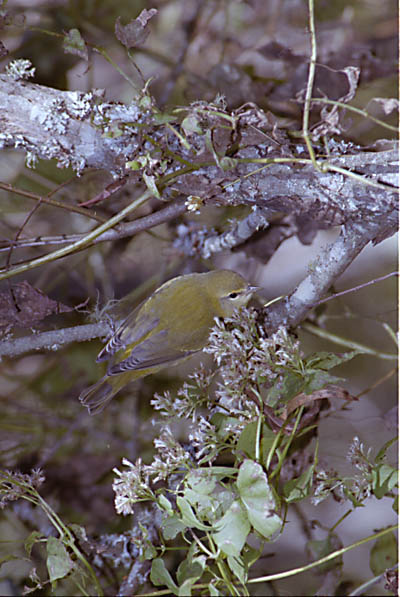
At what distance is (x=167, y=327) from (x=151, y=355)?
0.03 meters

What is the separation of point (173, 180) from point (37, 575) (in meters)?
0.44

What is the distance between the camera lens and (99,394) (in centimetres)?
50

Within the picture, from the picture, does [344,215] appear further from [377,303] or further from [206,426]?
Result: [206,426]

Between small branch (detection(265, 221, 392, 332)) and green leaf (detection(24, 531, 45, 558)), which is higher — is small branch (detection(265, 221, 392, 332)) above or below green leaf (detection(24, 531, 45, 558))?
above

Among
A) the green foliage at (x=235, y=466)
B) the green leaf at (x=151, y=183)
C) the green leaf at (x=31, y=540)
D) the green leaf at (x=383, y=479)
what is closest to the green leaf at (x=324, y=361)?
the green foliage at (x=235, y=466)

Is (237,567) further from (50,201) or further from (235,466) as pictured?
(50,201)

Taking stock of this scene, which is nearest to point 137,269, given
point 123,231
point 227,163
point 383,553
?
point 123,231

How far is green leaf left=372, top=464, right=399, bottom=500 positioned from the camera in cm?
45

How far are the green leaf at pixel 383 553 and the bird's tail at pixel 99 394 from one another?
343 millimetres

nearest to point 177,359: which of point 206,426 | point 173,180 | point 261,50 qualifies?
point 206,426

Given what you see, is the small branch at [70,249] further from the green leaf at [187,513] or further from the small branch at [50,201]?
the green leaf at [187,513]

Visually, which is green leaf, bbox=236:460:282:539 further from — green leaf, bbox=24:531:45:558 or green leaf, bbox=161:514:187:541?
green leaf, bbox=24:531:45:558

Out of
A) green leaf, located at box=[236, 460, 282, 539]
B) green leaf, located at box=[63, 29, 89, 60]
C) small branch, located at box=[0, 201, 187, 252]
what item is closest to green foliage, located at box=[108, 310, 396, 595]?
green leaf, located at box=[236, 460, 282, 539]


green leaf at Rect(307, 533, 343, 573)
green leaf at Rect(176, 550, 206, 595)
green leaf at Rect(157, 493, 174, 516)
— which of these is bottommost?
green leaf at Rect(307, 533, 343, 573)
